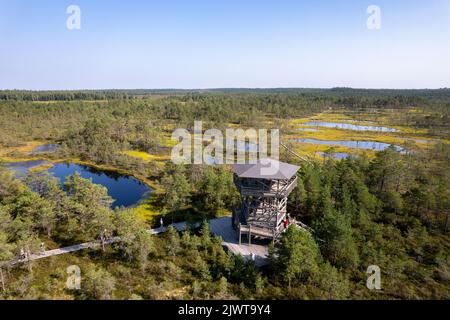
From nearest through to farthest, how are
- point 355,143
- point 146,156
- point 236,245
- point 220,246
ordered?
point 220,246 → point 236,245 → point 146,156 → point 355,143

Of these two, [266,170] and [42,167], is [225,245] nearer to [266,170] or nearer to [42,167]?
[266,170]

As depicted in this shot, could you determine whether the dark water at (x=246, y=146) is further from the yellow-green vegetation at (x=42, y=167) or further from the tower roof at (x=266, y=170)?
the tower roof at (x=266, y=170)

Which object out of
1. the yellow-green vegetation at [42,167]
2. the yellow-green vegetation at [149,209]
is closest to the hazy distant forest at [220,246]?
the yellow-green vegetation at [149,209]

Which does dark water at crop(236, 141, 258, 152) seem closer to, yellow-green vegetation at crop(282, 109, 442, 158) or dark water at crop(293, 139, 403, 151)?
yellow-green vegetation at crop(282, 109, 442, 158)

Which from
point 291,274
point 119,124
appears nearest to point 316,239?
point 291,274

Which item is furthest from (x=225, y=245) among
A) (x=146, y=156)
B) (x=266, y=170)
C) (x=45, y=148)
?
(x=45, y=148)

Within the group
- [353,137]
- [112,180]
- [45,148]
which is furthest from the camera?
[353,137]

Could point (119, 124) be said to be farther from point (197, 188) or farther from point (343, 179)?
point (343, 179)
